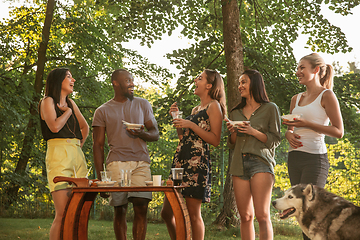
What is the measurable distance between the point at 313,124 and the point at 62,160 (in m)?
2.27

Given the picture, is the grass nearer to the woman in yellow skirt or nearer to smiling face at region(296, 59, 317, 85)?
the woman in yellow skirt

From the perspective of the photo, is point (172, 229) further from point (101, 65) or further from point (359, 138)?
point (101, 65)

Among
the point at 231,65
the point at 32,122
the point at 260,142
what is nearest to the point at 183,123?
the point at 260,142

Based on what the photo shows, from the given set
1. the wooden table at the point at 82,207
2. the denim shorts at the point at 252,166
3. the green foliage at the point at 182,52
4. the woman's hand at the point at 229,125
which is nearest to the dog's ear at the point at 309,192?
the denim shorts at the point at 252,166

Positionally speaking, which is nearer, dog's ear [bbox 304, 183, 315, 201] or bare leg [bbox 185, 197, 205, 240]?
dog's ear [bbox 304, 183, 315, 201]

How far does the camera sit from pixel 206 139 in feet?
10.3

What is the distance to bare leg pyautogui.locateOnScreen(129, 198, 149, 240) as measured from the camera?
3129 millimetres

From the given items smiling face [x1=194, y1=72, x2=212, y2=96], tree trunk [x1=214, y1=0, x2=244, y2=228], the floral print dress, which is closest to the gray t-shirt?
the floral print dress

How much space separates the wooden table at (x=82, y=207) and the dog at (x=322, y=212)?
770 mm

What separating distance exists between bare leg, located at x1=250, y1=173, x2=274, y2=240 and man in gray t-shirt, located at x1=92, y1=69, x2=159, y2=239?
1.06 metres

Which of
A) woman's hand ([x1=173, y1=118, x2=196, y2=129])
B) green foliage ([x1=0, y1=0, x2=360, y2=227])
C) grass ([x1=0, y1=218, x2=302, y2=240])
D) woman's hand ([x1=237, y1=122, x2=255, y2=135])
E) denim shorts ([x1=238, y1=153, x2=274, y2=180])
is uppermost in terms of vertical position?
green foliage ([x1=0, y1=0, x2=360, y2=227])

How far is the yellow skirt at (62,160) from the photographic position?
3064 mm

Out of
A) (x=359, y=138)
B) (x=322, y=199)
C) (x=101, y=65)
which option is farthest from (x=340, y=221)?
(x=101, y=65)

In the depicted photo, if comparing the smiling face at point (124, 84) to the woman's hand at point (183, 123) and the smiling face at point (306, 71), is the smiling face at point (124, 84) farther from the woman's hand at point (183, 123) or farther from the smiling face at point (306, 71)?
the smiling face at point (306, 71)
